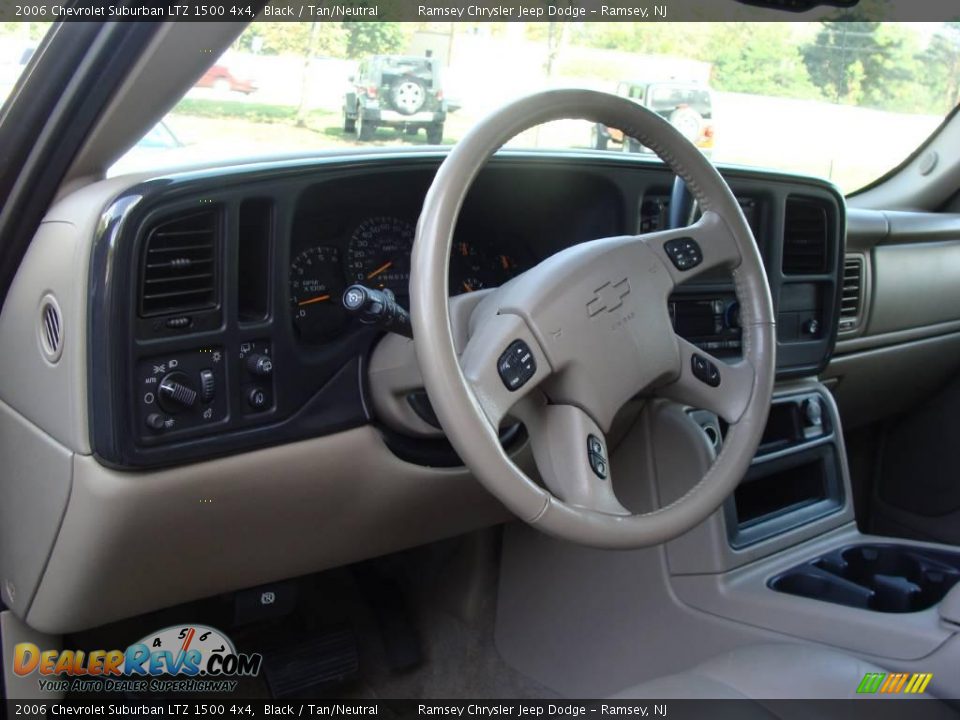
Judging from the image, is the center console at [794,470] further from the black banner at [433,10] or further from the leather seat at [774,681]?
the black banner at [433,10]

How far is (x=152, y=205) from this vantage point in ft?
4.97

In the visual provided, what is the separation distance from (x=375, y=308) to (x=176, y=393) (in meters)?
0.36

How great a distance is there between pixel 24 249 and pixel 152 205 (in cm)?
31

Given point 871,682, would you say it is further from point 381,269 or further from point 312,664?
point 312,664

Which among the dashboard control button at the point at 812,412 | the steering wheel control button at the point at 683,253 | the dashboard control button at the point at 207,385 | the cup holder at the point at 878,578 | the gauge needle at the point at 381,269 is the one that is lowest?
the cup holder at the point at 878,578

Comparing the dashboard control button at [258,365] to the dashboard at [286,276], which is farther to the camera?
the dashboard control button at [258,365]

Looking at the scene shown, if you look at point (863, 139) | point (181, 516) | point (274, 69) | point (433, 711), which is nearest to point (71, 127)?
point (274, 69)

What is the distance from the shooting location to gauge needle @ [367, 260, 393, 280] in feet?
6.17

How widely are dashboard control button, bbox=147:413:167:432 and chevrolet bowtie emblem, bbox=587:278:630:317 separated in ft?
2.19

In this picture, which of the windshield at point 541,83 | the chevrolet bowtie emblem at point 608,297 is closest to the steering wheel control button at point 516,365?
the chevrolet bowtie emblem at point 608,297

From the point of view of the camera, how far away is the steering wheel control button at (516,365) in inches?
55.1

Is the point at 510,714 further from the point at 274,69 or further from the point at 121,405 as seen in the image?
the point at 274,69

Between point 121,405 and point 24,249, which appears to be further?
point 24,249

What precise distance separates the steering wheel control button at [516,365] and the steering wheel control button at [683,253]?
370 millimetres
